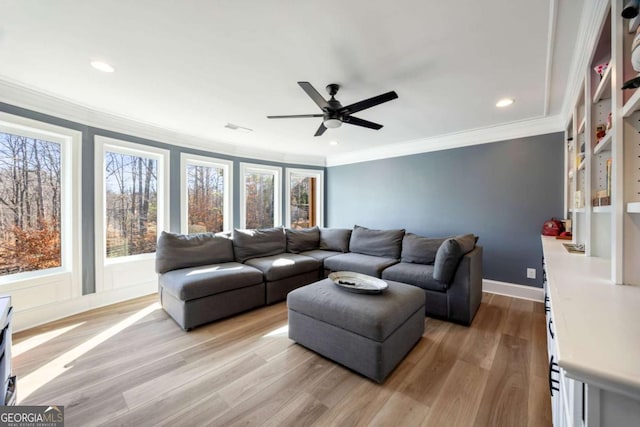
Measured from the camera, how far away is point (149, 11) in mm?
1498

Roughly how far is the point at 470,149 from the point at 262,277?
11.5 feet

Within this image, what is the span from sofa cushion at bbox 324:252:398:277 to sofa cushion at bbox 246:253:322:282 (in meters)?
0.25

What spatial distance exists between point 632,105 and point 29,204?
465 centimetres

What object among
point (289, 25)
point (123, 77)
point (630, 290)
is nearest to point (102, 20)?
point (123, 77)

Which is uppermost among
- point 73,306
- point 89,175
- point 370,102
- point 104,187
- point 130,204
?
point 370,102

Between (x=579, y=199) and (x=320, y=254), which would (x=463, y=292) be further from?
(x=320, y=254)

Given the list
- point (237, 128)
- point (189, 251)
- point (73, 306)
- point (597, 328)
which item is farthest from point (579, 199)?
point (73, 306)

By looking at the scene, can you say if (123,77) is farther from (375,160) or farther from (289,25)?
(375,160)

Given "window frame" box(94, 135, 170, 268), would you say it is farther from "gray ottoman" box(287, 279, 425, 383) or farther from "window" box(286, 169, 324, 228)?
"gray ottoman" box(287, 279, 425, 383)

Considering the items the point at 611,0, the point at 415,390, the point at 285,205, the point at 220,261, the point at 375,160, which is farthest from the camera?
the point at 285,205

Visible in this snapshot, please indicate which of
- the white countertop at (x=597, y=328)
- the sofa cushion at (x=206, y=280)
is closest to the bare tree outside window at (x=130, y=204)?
the sofa cushion at (x=206, y=280)

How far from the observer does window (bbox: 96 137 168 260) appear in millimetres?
3225

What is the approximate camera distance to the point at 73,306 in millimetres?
2896

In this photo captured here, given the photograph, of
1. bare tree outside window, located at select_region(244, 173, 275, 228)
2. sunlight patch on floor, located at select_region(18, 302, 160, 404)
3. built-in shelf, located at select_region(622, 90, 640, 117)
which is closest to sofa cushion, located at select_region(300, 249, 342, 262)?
bare tree outside window, located at select_region(244, 173, 275, 228)
